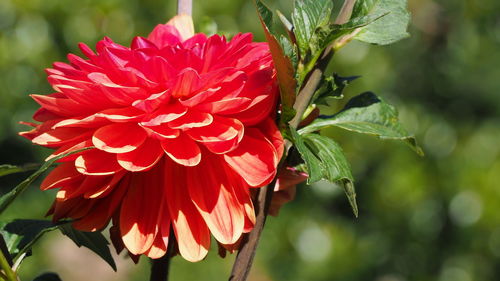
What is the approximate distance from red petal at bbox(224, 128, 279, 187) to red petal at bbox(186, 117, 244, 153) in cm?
1

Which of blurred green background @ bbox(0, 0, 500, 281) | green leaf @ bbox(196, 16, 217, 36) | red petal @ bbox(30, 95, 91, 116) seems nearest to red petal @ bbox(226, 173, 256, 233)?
red petal @ bbox(30, 95, 91, 116)

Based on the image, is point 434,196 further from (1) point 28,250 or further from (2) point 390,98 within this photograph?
(1) point 28,250

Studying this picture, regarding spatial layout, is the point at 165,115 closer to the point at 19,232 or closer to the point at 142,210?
the point at 142,210

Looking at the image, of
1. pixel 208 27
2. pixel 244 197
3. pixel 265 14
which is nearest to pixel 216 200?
pixel 244 197

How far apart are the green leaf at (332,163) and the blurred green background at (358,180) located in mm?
1849

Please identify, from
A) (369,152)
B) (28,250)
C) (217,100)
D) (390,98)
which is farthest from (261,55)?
(390,98)

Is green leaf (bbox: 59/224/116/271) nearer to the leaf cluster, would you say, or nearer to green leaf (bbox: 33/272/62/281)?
green leaf (bbox: 33/272/62/281)

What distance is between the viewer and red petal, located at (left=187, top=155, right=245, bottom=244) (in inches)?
19.1

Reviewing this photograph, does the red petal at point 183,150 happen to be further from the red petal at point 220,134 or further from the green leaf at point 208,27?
the green leaf at point 208,27

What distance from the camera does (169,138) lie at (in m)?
0.48

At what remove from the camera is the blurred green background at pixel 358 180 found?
7.88 feet

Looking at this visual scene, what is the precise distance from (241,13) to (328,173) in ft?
7.10

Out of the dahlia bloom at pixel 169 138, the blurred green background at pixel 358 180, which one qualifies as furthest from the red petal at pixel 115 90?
the blurred green background at pixel 358 180

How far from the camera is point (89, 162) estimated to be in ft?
1.56
